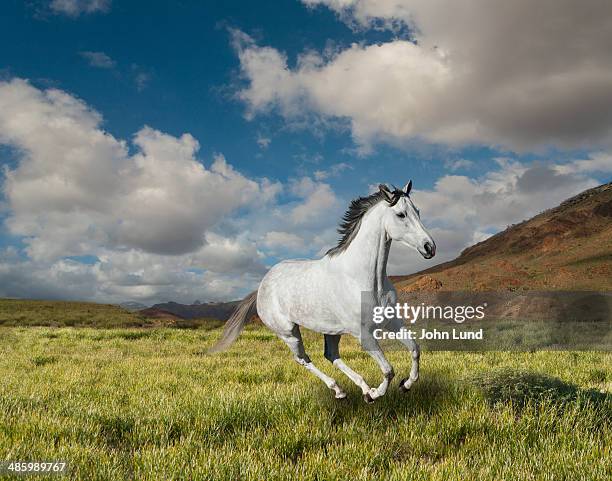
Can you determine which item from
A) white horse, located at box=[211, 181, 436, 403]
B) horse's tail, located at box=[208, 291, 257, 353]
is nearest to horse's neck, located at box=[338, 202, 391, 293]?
white horse, located at box=[211, 181, 436, 403]

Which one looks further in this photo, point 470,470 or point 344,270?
point 344,270

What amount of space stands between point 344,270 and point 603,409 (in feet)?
12.9

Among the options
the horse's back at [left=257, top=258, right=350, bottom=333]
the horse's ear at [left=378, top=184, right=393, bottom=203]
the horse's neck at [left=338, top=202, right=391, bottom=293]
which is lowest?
the horse's back at [left=257, top=258, right=350, bottom=333]

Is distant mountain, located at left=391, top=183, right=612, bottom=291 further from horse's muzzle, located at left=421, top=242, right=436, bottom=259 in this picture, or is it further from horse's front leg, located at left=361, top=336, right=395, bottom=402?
horse's muzzle, located at left=421, top=242, right=436, bottom=259

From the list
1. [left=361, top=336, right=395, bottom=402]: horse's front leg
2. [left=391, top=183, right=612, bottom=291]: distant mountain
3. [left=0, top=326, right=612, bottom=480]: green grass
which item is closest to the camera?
[left=0, top=326, right=612, bottom=480]: green grass

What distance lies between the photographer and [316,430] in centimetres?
492

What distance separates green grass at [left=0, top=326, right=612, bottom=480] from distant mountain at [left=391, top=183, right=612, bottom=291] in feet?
105

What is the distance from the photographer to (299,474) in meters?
3.99

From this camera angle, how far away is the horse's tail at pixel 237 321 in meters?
6.05

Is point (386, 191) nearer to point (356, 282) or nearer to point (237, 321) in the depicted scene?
point (356, 282)

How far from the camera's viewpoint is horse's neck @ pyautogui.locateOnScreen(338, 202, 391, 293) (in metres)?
4.43

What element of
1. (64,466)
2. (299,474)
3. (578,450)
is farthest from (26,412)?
(578,450)

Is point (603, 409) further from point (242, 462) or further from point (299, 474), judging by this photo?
point (242, 462)
